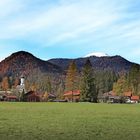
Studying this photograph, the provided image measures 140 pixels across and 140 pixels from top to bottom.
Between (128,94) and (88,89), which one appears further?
(128,94)

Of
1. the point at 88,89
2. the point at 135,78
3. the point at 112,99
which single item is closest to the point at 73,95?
the point at 112,99

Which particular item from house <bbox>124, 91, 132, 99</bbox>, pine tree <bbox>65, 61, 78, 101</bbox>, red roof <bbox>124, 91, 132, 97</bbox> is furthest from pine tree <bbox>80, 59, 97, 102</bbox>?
red roof <bbox>124, 91, 132, 97</bbox>

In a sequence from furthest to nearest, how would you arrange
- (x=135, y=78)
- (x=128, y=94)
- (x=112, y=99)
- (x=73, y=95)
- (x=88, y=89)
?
(x=128, y=94), (x=112, y=99), (x=135, y=78), (x=73, y=95), (x=88, y=89)

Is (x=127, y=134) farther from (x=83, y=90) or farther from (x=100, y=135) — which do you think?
(x=83, y=90)

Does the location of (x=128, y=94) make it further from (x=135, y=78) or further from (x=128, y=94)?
(x=135, y=78)

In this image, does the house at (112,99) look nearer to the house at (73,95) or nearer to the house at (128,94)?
the house at (128,94)

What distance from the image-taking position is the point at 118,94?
529 ft

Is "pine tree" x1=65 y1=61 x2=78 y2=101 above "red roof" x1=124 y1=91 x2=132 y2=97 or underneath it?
above

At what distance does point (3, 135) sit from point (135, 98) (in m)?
142

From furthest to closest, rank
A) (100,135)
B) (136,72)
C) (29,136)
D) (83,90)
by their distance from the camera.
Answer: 1. (136,72)
2. (83,90)
3. (100,135)
4. (29,136)

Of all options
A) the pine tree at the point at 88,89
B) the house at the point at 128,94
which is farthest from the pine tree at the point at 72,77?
the house at the point at 128,94

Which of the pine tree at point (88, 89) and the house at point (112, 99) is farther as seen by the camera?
the house at point (112, 99)

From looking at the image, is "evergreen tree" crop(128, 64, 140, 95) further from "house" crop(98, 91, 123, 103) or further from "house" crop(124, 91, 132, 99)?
"house" crop(98, 91, 123, 103)

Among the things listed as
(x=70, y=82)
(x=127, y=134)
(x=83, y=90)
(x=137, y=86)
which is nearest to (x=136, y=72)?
(x=137, y=86)
